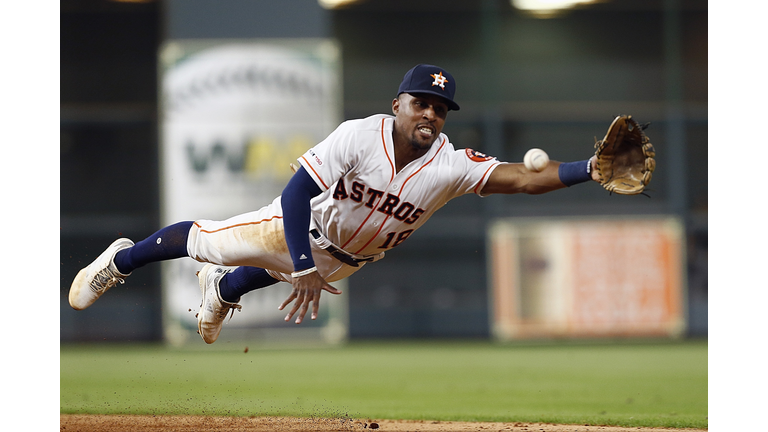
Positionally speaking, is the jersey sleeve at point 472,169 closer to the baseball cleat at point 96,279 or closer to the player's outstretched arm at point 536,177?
the player's outstretched arm at point 536,177

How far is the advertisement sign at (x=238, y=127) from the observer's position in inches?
472

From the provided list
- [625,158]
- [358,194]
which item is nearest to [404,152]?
[358,194]

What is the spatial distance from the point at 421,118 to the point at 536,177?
0.65 meters

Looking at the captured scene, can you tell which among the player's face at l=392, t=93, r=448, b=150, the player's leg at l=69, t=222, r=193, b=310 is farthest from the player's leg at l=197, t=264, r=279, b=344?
the player's face at l=392, t=93, r=448, b=150

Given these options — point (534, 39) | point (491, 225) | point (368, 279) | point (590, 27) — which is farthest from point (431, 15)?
point (368, 279)

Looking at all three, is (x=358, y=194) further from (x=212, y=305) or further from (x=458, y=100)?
(x=458, y=100)

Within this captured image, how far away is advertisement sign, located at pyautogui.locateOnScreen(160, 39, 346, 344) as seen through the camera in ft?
39.3

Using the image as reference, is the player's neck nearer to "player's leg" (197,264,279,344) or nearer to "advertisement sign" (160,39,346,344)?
"player's leg" (197,264,279,344)

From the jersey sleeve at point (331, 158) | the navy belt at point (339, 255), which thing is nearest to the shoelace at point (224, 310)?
the navy belt at point (339, 255)

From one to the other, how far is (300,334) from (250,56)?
434cm

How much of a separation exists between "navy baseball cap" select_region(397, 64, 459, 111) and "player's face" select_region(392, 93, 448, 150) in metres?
0.04

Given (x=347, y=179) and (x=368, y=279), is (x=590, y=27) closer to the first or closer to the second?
(x=368, y=279)

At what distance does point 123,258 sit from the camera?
185 inches

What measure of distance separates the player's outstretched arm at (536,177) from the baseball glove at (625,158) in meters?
0.06
